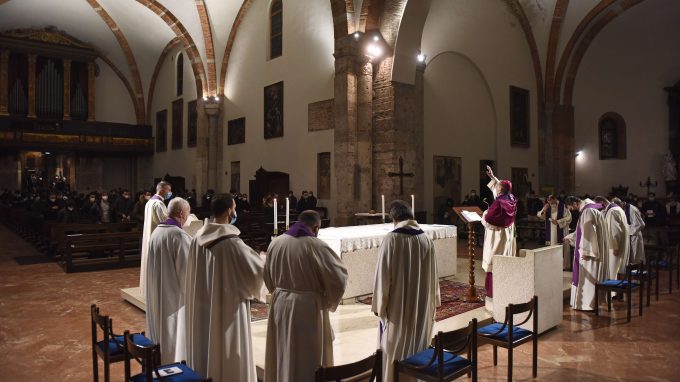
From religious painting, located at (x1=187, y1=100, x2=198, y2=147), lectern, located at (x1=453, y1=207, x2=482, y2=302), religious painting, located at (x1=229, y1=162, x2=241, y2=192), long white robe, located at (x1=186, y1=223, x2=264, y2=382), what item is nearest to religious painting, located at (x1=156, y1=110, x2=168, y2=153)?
religious painting, located at (x1=187, y1=100, x2=198, y2=147)

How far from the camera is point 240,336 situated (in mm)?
3525

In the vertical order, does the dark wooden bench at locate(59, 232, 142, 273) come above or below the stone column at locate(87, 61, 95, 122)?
below

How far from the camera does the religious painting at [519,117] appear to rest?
17.7m

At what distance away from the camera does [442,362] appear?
312cm

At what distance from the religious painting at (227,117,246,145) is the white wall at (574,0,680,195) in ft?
43.9

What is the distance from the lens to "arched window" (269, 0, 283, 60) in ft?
54.1

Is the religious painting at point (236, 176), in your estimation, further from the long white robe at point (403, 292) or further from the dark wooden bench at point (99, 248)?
the long white robe at point (403, 292)

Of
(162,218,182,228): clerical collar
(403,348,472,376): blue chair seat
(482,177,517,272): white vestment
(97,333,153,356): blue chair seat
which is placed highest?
(162,218,182,228): clerical collar

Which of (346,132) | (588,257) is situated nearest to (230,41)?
(346,132)

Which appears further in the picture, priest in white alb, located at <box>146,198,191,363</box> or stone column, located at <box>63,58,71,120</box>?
A: stone column, located at <box>63,58,71,120</box>

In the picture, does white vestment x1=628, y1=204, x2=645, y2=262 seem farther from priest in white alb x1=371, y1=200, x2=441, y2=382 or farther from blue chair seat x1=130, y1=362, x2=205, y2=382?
blue chair seat x1=130, y1=362, x2=205, y2=382

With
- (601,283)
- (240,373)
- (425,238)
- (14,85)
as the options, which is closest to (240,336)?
(240,373)

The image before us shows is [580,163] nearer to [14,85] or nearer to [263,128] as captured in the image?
[263,128]

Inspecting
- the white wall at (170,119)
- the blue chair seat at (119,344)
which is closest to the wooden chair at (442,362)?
the blue chair seat at (119,344)
